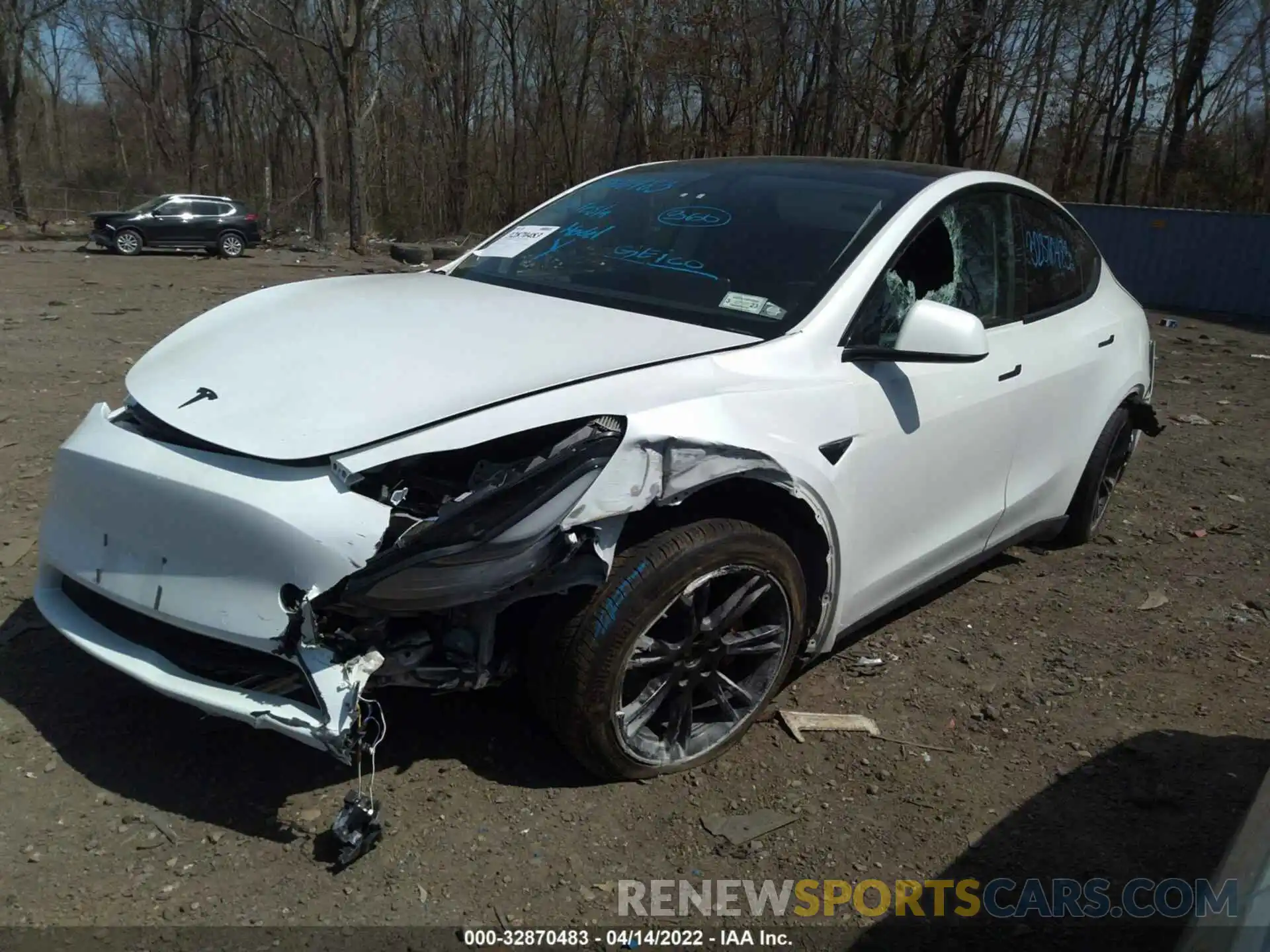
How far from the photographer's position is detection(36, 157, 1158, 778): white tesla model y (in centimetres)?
231

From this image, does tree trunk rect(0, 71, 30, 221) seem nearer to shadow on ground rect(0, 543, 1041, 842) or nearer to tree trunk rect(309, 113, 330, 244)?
tree trunk rect(309, 113, 330, 244)

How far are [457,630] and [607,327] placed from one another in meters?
1.02

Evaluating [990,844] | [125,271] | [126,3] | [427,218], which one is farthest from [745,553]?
[126,3]

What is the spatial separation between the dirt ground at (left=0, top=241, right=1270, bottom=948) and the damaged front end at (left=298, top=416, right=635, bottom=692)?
508 mm

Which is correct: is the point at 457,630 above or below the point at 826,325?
below

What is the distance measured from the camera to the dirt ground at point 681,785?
2414 mm

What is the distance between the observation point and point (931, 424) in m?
3.16

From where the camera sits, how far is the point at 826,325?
2.96 m

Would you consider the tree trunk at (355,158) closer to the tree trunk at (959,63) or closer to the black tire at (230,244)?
the black tire at (230,244)

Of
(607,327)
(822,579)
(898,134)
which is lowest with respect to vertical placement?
(822,579)

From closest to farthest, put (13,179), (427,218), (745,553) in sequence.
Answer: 1. (745,553)
2. (13,179)
3. (427,218)

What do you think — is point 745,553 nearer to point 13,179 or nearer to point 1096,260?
point 1096,260

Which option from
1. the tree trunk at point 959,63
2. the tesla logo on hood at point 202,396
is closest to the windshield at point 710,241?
the tesla logo on hood at point 202,396

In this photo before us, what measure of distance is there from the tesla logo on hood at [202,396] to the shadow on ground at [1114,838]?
2126 millimetres
